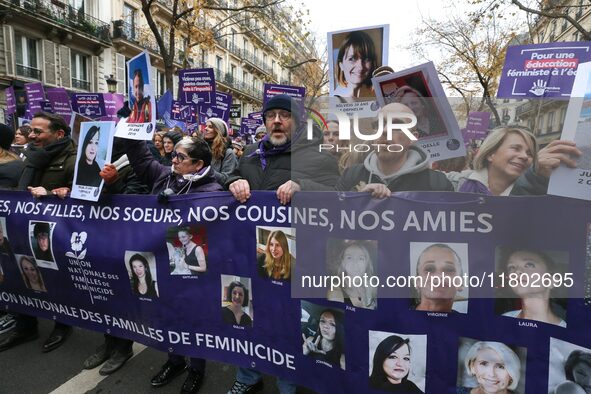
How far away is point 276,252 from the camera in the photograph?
2205 millimetres

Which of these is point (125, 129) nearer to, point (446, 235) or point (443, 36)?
point (446, 235)

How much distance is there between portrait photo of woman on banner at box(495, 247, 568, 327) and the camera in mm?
1722

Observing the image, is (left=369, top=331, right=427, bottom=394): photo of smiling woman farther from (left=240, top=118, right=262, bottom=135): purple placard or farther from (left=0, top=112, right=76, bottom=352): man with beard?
(left=240, top=118, right=262, bottom=135): purple placard

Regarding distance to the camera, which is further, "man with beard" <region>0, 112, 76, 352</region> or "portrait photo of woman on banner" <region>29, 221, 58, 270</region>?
"man with beard" <region>0, 112, 76, 352</region>

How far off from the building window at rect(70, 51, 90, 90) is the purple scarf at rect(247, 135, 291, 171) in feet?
74.6

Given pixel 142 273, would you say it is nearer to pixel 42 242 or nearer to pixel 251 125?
pixel 42 242

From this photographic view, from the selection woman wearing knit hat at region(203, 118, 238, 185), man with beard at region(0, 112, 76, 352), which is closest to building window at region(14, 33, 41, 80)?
woman wearing knit hat at region(203, 118, 238, 185)

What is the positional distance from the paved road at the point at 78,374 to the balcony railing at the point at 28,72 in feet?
64.5

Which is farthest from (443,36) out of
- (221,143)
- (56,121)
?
(56,121)

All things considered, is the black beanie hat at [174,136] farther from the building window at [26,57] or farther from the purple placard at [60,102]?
the building window at [26,57]

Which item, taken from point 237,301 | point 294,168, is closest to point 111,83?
point 294,168

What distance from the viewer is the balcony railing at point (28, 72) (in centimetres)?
1823

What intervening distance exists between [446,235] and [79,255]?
8.22ft

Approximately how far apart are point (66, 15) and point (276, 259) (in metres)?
24.1
